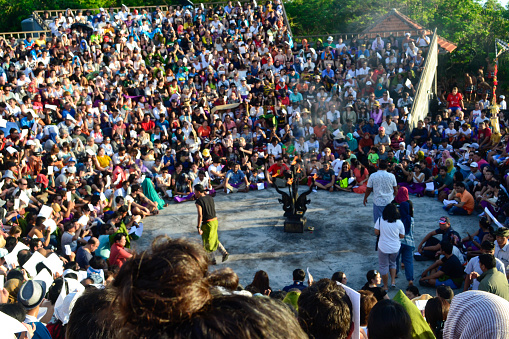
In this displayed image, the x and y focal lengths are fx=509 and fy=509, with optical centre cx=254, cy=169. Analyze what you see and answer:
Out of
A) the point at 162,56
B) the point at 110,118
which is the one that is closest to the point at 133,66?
the point at 162,56

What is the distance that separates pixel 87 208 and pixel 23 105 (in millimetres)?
5765

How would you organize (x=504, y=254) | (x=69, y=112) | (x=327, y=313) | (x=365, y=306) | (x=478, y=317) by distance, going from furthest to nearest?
(x=69, y=112), (x=504, y=254), (x=365, y=306), (x=327, y=313), (x=478, y=317)

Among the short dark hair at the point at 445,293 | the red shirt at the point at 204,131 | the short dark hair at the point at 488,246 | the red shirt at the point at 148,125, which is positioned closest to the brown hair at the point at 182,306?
the short dark hair at the point at 445,293

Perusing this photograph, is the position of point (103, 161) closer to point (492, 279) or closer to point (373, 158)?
point (373, 158)

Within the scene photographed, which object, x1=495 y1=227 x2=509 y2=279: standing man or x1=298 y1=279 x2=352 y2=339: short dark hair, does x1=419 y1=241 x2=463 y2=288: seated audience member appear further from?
x1=298 y1=279 x2=352 y2=339: short dark hair

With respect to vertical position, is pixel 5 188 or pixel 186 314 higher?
pixel 186 314

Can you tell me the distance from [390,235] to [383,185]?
170cm

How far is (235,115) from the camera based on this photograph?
55.1ft

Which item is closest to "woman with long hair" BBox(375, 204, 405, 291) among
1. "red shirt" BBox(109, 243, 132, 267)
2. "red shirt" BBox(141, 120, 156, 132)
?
"red shirt" BBox(109, 243, 132, 267)

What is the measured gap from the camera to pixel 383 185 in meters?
8.77

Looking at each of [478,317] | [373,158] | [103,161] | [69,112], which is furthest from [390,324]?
[69,112]

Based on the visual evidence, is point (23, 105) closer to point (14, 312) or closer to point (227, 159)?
point (227, 159)

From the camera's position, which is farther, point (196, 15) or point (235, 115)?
point (196, 15)

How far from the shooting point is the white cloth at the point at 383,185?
8.72 metres
